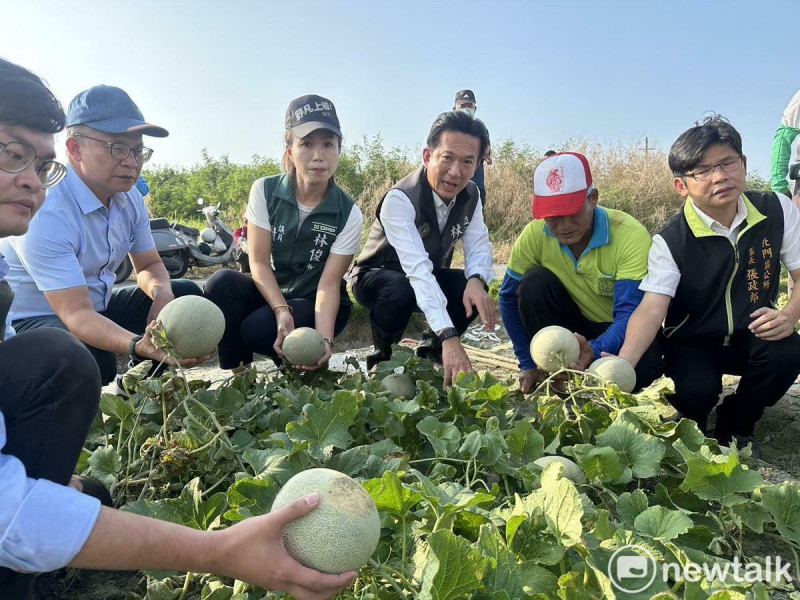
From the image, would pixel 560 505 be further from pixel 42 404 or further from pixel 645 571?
pixel 42 404

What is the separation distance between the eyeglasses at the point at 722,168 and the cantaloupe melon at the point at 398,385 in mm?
1583

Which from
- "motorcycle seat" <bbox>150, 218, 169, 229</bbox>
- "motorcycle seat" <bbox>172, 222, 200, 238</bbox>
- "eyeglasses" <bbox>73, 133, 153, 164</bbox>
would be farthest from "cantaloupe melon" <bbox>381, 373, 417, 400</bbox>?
"motorcycle seat" <bbox>172, 222, 200, 238</bbox>

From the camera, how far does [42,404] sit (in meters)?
1.41

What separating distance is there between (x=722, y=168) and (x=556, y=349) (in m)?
1.06

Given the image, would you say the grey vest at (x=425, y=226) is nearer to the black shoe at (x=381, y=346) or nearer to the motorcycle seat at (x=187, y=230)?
the black shoe at (x=381, y=346)

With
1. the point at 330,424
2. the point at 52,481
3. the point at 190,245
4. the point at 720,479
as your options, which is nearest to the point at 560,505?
the point at 720,479

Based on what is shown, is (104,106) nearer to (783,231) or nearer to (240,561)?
(240,561)

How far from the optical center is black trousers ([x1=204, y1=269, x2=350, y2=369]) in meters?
3.14

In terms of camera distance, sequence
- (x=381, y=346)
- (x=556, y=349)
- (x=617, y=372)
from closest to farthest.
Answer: (x=617, y=372)
(x=556, y=349)
(x=381, y=346)

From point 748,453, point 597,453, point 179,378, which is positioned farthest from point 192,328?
point 748,453

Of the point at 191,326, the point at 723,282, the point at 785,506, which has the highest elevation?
the point at 723,282

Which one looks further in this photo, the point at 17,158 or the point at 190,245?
the point at 190,245

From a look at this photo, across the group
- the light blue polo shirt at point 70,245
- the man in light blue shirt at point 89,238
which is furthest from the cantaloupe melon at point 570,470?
the light blue polo shirt at point 70,245

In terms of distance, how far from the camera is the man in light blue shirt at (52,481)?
3.36ft
